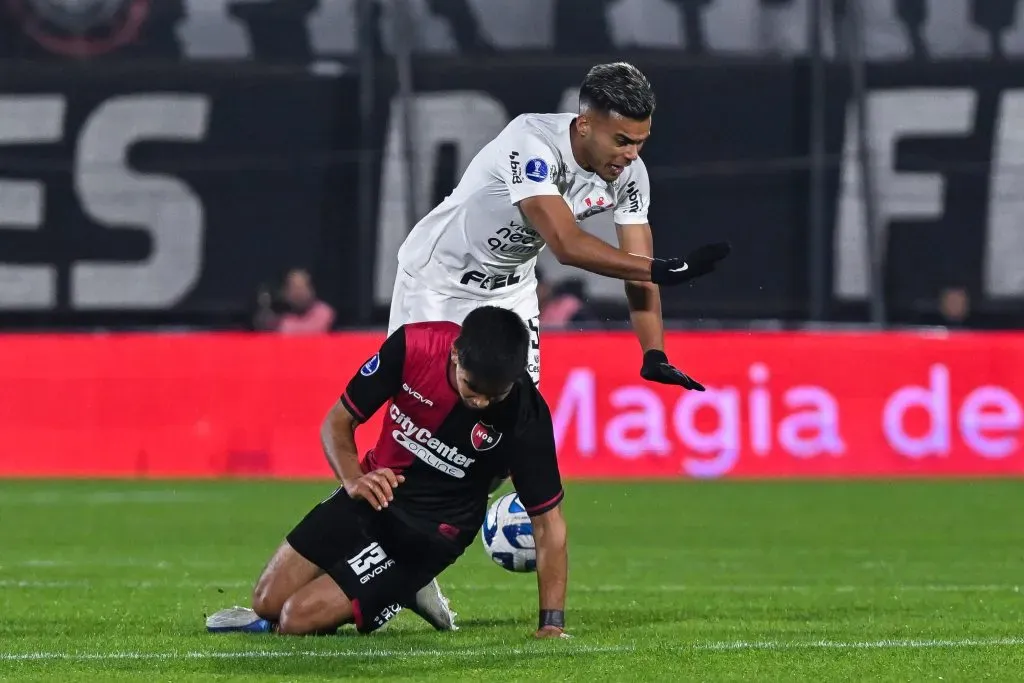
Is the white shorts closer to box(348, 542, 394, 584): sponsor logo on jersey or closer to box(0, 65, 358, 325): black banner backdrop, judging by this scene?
box(348, 542, 394, 584): sponsor logo on jersey

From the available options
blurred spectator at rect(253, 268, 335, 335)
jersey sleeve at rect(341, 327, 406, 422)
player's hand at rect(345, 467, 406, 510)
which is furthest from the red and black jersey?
blurred spectator at rect(253, 268, 335, 335)

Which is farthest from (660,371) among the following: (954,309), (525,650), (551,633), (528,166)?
(954,309)

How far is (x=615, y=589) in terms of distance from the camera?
9781 millimetres

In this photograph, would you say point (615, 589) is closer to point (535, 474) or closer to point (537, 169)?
point (535, 474)

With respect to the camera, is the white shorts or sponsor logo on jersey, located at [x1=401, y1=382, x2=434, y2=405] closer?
sponsor logo on jersey, located at [x1=401, y1=382, x2=434, y2=405]

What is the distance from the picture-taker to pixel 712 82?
22531 millimetres

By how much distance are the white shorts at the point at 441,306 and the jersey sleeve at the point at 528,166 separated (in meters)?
0.63

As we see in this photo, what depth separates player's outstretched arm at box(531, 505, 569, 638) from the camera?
7.60m

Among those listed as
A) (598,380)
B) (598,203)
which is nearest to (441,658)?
(598,203)

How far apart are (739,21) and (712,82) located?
717mm

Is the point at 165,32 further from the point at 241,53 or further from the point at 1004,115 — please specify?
the point at 1004,115

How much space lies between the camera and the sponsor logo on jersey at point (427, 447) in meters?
7.71

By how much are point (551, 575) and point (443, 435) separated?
656 millimetres

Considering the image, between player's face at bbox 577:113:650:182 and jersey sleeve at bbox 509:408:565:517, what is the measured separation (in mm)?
1046
